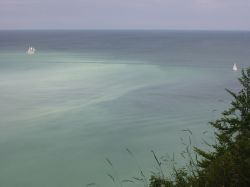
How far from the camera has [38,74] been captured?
53281 mm

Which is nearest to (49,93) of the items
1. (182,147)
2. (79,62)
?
(182,147)

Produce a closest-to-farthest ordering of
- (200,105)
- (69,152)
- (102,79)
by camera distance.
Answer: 1. (69,152)
2. (200,105)
3. (102,79)

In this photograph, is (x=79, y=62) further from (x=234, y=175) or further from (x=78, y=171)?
(x=234, y=175)

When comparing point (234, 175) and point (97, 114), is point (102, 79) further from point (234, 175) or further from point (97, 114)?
point (234, 175)

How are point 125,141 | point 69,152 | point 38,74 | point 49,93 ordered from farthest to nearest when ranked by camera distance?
point 38,74, point 49,93, point 125,141, point 69,152

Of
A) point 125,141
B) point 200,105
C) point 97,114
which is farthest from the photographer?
point 200,105

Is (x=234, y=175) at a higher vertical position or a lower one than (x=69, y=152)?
higher

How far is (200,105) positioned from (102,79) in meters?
19.1

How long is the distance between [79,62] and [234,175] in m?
66.0

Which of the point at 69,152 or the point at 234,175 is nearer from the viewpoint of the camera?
the point at 234,175

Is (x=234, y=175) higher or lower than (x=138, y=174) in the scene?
higher

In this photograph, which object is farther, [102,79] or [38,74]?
[38,74]

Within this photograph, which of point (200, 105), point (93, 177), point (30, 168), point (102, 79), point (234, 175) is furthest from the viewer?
point (102, 79)

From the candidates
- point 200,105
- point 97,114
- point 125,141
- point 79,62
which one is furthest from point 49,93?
point 79,62
